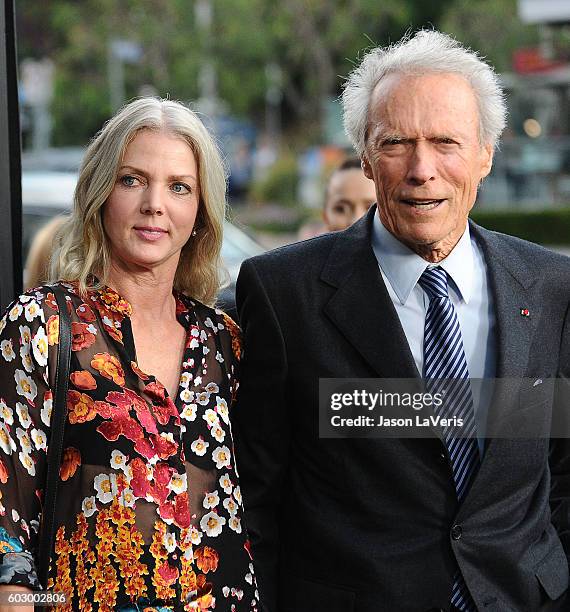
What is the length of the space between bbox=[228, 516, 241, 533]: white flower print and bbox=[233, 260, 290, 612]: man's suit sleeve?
0.14 metres

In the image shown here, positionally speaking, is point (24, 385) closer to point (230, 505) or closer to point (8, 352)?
point (8, 352)

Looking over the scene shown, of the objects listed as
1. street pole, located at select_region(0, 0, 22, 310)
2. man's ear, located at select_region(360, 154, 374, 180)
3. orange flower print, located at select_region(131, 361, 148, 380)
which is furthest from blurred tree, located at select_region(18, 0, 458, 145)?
orange flower print, located at select_region(131, 361, 148, 380)

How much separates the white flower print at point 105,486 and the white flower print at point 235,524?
34 cm

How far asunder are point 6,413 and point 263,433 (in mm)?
699

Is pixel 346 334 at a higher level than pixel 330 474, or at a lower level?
higher

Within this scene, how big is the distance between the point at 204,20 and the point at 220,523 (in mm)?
38920

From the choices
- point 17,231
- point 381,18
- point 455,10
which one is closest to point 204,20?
point 381,18

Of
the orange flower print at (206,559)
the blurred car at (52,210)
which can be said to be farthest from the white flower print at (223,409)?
the blurred car at (52,210)

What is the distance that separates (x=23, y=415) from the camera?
2406 millimetres

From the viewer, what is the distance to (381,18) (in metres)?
38.2

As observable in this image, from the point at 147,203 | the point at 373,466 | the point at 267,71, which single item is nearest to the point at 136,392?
the point at 147,203

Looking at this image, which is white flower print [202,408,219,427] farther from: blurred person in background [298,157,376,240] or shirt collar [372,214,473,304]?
blurred person in background [298,157,376,240]

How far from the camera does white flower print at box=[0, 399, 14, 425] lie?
2396 millimetres

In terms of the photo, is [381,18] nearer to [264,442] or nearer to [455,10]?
[455,10]
